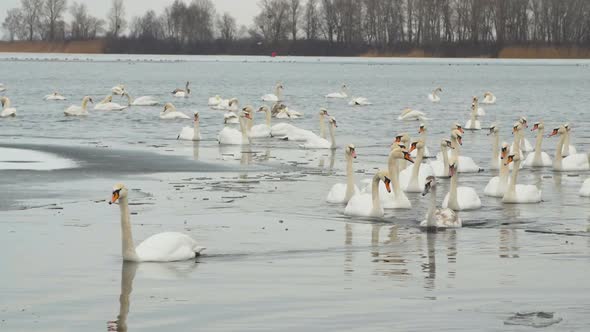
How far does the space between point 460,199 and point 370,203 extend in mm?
1204

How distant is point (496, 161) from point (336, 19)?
10498cm

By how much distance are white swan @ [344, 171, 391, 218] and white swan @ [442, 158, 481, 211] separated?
2.78 ft

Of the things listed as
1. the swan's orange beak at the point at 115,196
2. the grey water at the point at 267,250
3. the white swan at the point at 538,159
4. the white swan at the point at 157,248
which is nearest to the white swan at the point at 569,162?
the grey water at the point at 267,250

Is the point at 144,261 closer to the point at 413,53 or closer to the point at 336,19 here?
the point at 413,53

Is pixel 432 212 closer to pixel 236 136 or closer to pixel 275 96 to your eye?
pixel 236 136

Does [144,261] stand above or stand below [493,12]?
below

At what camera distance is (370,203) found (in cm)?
1338

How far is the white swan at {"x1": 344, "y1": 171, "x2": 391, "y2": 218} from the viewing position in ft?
42.9

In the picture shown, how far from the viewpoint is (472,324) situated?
8.54 metres

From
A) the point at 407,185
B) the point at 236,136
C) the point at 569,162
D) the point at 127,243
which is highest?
the point at 236,136

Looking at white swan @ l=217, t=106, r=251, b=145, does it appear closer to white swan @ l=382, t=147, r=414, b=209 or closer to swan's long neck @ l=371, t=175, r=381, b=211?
white swan @ l=382, t=147, r=414, b=209

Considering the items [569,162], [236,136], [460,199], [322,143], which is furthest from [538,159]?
[236,136]

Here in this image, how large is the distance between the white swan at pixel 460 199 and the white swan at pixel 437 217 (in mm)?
876

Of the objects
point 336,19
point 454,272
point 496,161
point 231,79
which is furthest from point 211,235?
point 336,19
